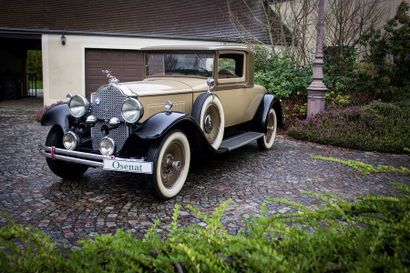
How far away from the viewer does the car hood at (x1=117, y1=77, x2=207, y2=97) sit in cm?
433

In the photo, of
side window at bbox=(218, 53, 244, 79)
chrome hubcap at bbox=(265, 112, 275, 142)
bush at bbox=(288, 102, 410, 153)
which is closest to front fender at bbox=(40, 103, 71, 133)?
side window at bbox=(218, 53, 244, 79)

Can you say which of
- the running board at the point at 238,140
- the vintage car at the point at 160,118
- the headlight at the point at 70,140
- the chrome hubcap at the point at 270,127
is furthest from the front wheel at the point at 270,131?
the headlight at the point at 70,140

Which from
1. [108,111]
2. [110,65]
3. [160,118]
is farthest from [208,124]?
[110,65]

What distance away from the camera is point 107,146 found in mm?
4035

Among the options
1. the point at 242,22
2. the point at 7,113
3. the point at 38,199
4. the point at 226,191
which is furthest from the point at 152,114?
the point at 242,22

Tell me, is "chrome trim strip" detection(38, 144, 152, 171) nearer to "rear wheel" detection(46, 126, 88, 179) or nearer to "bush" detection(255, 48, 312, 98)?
"rear wheel" detection(46, 126, 88, 179)

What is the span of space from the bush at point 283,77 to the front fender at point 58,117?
6.40 metres

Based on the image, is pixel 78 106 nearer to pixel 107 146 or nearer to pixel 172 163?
pixel 107 146

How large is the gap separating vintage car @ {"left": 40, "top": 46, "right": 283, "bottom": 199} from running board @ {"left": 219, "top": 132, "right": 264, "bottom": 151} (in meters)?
0.02

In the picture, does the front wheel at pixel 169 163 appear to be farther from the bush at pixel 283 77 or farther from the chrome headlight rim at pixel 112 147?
the bush at pixel 283 77

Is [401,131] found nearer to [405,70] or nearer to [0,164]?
[405,70]

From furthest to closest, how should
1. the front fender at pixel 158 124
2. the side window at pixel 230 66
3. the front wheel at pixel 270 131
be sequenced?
1. the front wheel at pixel 270 131
2. the side window at pixel 230 66
3. the front fender at pixel 158 124

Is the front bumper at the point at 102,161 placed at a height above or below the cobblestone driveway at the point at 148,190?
above

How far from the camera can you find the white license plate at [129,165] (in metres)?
3.75
